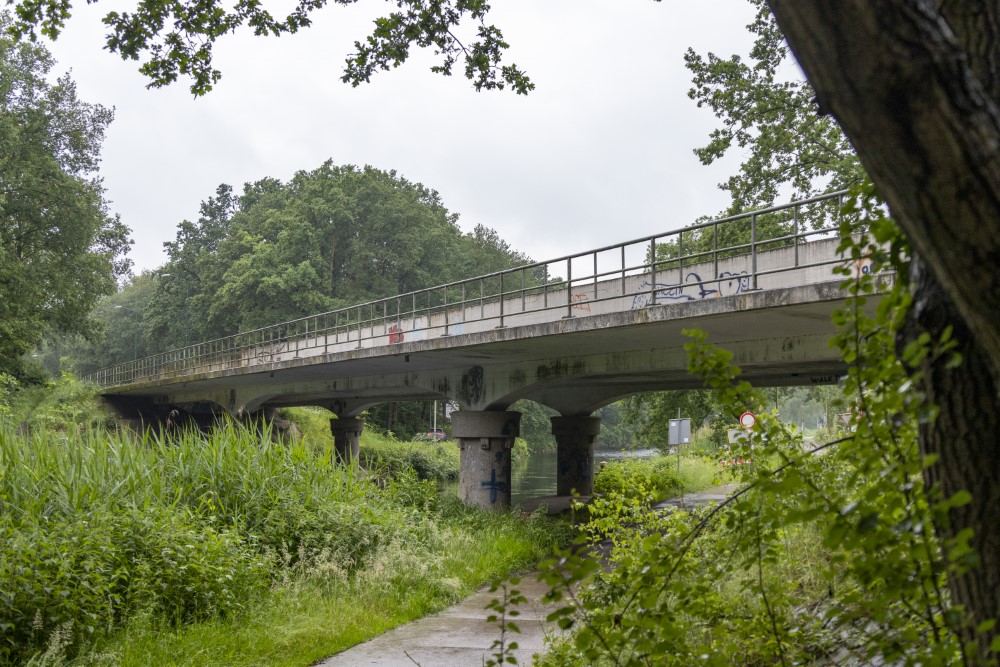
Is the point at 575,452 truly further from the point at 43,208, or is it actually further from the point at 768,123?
the point at 43,208

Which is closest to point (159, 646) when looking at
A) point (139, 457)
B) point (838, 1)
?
point (139, 457)

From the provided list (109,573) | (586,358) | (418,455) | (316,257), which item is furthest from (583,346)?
(316,257)

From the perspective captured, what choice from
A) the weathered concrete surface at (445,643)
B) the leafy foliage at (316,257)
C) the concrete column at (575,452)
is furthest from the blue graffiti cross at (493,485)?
the leafy foliage at (316,257)

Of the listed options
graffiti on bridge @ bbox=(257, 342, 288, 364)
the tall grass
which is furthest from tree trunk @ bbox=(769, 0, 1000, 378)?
graffiti on bridge @ bbox=(257, 342, 288, 364)

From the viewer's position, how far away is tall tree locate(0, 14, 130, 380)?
3134 centimetres

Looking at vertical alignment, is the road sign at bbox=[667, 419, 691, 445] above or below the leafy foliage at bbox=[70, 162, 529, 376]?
below

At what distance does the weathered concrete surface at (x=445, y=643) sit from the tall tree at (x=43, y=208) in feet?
82.6

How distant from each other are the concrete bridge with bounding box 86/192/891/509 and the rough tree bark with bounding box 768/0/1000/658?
305 cm

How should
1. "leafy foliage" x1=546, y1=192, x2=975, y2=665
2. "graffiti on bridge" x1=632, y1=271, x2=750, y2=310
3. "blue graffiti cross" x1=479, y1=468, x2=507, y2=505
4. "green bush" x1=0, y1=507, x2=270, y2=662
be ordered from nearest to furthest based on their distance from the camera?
"leafy foliage" x1=546, y1=192, x2=975, y2=665 < "green bush" x1=0, y1=507, x2=270, y2=662 < "graffiti on bridge" x1=632, y1=271, x2=750, y2=310 < "blue graffiti cross" x1=479, y1=468, x2=507, y2=505

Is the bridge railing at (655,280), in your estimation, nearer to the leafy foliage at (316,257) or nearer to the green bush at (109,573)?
the green bush at (109,573)

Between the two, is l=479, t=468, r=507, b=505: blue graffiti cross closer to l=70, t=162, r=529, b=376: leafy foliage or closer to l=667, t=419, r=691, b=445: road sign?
l=667, t=419, r=691, b=445: road sign

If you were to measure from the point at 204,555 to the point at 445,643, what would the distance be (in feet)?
8.49

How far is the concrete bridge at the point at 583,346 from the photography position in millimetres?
12609

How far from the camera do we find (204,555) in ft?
29.8
